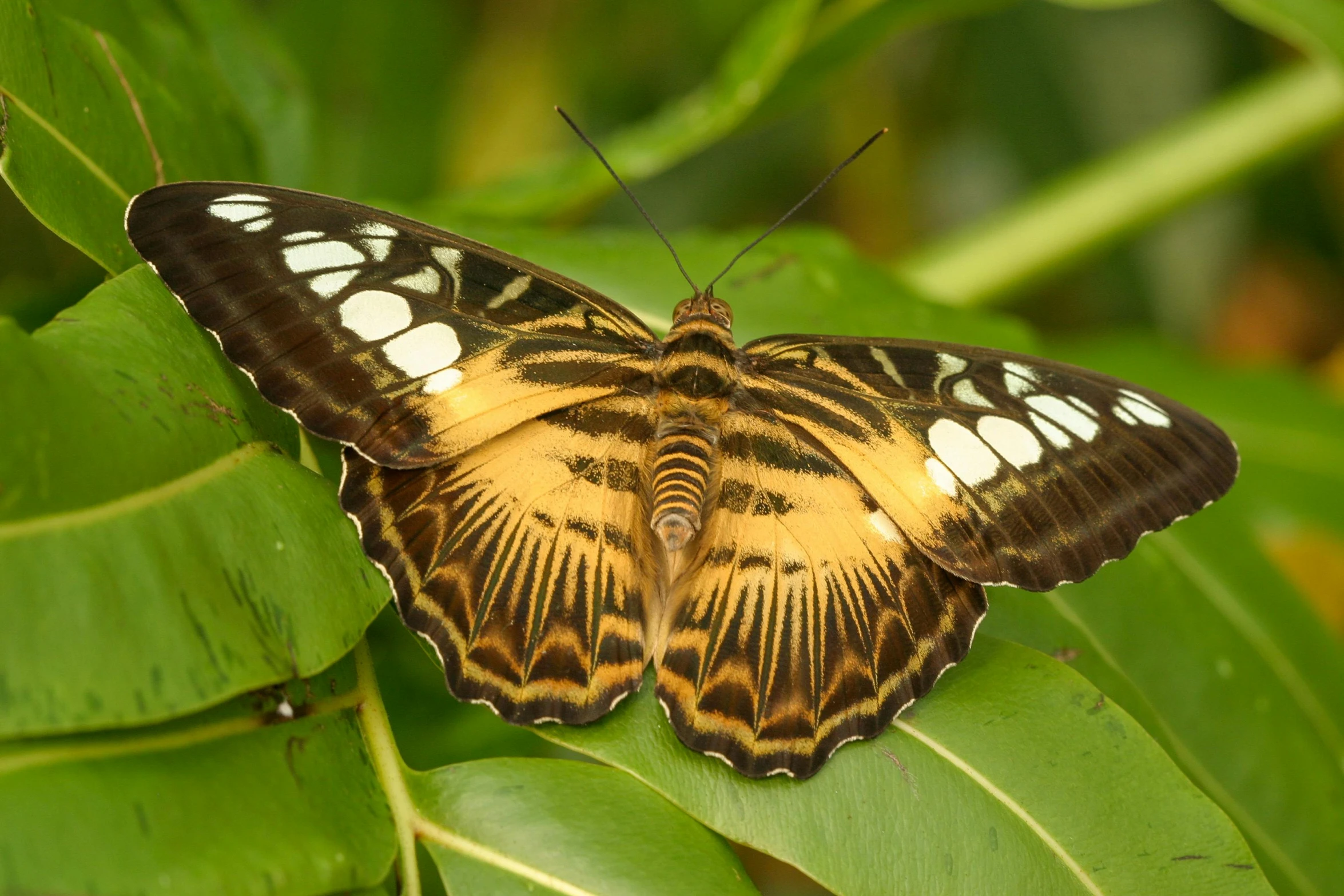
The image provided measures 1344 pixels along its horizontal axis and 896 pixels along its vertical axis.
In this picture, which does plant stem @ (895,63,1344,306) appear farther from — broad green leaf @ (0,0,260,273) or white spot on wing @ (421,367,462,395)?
broad green leaf @ (0,0,260,273)

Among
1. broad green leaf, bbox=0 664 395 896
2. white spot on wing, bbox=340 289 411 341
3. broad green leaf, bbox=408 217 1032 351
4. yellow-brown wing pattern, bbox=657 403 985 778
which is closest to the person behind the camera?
broad green leaf, bbox=0 664 395 896

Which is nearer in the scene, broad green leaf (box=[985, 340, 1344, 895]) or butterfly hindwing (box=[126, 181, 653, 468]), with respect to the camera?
butterfly hindwing (box=[126, 181, 653, 468])

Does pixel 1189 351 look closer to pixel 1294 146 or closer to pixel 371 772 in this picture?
pixel 1294 146

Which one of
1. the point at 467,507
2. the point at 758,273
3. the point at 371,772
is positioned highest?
the point at 758,273

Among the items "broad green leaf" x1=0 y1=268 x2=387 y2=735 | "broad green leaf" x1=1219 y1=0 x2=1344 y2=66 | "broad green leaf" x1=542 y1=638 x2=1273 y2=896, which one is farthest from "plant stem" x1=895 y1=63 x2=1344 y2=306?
"broad green leaf" x1=0 y1=268 x2=387 y2=735

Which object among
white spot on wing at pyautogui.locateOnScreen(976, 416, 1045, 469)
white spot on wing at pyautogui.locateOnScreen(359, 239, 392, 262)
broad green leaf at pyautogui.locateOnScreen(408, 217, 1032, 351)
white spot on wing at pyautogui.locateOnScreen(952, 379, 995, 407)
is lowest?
white spot on wing at pyautogui.locateOnScreen(976, 416, 1045, 469)

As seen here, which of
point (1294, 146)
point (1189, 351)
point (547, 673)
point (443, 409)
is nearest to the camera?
point (547, 673)

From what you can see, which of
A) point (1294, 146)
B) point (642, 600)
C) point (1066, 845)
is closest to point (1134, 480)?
point (1066, 845)
